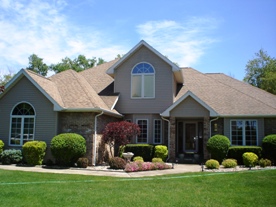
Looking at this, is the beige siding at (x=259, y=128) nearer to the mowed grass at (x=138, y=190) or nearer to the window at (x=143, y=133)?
the window at (x=143, y=133)

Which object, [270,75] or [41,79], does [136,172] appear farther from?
[270,75]

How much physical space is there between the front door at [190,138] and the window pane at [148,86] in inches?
154

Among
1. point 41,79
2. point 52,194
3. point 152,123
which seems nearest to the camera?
point 52,194

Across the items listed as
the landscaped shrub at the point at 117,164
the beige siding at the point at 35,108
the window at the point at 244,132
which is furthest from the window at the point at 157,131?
the beige siding at the point at 35,108

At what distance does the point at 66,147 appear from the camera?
51.9 ft

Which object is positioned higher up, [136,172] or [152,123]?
[152,123]

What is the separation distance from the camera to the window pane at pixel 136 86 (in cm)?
2136

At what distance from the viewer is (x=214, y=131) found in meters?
19.6

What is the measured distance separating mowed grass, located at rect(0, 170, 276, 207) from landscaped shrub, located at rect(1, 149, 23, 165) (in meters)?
3.83

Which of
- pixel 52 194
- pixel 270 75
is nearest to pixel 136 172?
pixel 52 194

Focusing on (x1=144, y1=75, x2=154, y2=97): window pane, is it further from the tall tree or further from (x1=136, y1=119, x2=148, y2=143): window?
the tall tree

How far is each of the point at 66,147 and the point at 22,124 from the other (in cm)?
402

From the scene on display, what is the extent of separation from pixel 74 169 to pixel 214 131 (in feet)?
31.6

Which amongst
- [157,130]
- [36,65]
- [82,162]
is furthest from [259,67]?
[82,162]
